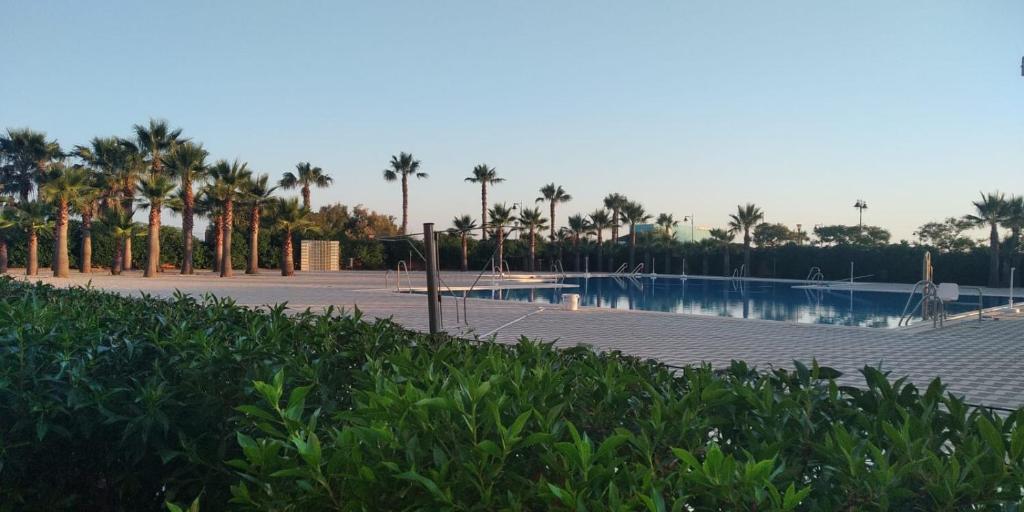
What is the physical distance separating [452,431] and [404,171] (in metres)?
45.0

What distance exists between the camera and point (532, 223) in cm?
4356

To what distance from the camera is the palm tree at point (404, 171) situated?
45125 mm

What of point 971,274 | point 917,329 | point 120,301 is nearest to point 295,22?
point 120,301

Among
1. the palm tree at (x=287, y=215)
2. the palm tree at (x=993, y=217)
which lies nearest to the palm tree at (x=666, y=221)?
the palm tree at (x=993, y=217)

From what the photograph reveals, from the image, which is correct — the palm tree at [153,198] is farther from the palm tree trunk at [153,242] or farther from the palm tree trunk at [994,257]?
the palm tree trunk at [994,257]

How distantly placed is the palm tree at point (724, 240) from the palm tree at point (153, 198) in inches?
1070

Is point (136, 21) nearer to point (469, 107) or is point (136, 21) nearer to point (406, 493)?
point (469, 107)

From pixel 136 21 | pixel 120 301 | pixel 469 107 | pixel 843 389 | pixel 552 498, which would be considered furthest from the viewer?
pixel 469 107

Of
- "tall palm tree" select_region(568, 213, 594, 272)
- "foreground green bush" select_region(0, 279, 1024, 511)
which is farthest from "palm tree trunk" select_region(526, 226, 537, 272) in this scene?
"foreground green bush" select_region(0, 279, 1024, 511)

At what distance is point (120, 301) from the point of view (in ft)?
14.7

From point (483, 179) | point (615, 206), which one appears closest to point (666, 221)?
point (615, 206)

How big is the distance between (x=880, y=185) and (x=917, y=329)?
62.0 feet

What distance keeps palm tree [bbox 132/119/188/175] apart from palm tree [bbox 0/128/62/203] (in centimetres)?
484

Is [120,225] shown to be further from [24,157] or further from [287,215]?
[24,157]
